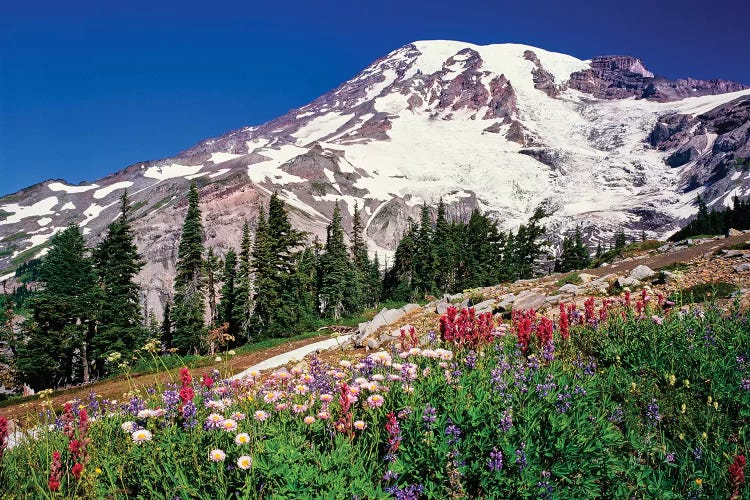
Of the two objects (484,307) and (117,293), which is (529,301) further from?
(117,293)

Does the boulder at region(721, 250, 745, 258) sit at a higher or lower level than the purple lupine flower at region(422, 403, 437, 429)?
lower

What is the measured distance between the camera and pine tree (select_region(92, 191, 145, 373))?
116 feet

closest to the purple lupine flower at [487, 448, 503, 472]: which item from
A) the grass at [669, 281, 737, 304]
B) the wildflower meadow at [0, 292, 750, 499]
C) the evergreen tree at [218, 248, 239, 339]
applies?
the wildflower meadow at [0, 292, 750, 499]

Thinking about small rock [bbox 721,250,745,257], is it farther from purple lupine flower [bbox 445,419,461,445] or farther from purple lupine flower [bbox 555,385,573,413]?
purple lupine flower [bbox 445,419,461,445]

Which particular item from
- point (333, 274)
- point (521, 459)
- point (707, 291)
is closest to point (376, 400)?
point (521, 459)

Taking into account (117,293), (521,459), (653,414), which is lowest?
(653,414)

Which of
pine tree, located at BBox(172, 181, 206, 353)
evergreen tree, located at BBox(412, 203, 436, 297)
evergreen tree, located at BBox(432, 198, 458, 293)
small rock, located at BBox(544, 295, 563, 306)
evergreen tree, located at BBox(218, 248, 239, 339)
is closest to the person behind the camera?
small rock, located at BBox(544, 295, 563, 306)

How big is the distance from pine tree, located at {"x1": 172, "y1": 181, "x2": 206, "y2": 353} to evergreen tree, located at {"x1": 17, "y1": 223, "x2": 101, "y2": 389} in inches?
276

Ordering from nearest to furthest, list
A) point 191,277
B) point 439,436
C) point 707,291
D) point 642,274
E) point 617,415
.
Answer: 1. point 439,436
2. point 617,415
3. point 707,291
4. point 642,274
5. point 191,277

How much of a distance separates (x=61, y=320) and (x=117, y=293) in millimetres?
4513

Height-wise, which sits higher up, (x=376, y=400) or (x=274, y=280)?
(x=376, y=400)

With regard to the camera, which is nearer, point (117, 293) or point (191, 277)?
point (117, 293)

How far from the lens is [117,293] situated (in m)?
37.1

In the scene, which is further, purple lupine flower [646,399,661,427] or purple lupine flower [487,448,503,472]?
purple lupine flower [646,399,661,427]
